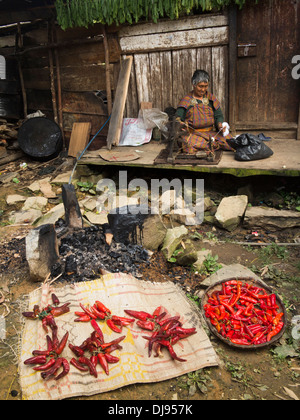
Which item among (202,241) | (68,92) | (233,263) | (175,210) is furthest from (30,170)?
(233,263)

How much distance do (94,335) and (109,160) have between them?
4225 millimetres

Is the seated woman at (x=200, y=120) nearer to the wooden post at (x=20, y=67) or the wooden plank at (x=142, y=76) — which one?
the wooden plank at (x=142, y=76)

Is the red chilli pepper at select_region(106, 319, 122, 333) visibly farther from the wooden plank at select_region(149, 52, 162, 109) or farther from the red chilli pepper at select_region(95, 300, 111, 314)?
the wooden plank at select_region(149, 52, 162, 109)

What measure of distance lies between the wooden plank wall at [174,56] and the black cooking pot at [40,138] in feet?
7.11

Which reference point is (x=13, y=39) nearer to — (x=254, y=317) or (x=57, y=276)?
(x=57, y=276)

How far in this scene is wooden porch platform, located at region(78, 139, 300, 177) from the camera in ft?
19.0

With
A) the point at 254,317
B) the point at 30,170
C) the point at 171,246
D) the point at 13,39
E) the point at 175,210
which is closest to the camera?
the point at 254,317

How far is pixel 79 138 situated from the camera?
852cm

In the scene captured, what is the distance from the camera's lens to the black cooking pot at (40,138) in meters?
8.45

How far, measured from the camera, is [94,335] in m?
3.36

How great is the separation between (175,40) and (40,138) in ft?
13.0

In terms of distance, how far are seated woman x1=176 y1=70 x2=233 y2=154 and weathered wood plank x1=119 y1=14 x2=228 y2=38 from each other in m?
1.41

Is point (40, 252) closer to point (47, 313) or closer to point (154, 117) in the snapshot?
point (47, 313)

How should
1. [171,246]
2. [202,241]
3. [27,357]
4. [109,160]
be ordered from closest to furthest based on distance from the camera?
[27,357] < [171,246] < [202,241] < [109,160]
